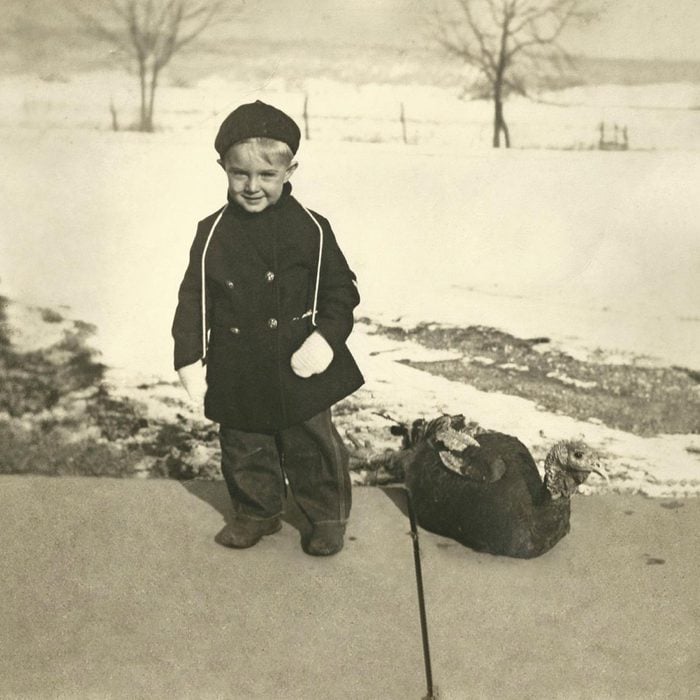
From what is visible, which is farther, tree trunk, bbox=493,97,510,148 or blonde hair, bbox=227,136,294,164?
tree trunk, bbox=493,97,510,148

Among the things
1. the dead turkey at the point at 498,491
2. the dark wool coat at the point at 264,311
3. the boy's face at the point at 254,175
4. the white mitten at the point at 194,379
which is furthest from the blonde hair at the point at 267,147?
the dead turkey at the point at 498,491

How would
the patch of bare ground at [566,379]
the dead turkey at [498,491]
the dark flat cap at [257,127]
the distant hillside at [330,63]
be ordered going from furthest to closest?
the patch of bare ground at [566,379]
the distant hillside at [330,63]
the dead turkey at [498,491]
the dark flat cap at [257,127]

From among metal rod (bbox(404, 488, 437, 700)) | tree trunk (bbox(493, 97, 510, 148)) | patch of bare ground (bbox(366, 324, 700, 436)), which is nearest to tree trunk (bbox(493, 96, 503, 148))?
tree trunk (bbox(493, 97, 510, 148))

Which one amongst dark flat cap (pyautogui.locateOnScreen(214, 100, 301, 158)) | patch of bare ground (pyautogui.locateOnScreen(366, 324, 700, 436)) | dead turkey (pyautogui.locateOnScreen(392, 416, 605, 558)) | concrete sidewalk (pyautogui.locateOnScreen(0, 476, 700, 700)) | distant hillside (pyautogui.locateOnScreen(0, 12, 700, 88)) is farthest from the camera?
patch of bare ground (pyautogui.locateOnScreen(366, 324, 700, 436))

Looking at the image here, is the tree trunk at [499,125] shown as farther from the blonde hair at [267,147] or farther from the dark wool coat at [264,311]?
the blonde hair at [267,147]

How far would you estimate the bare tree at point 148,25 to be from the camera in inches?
141

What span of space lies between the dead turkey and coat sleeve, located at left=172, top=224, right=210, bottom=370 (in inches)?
37.4

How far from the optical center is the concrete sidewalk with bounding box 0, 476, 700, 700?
2842 mm

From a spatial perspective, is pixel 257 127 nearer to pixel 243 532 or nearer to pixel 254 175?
pixel 254 175

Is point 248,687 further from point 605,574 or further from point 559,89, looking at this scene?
point 559,89

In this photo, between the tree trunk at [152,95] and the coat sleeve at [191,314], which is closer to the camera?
the coat sleeve at [191,314]

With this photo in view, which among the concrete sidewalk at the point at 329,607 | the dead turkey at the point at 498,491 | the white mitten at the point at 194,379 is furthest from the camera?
the white mitten at the point at 194,379

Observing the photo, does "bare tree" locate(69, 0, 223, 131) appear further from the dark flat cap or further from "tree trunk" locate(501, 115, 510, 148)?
"tree trunk" locate(501, 115, 510, 148)

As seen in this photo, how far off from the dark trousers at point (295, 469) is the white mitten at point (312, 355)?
0.61 ft
